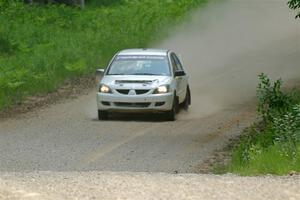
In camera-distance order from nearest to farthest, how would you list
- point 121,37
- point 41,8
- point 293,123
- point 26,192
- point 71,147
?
point 26,192 → point 293,123 → point 71,147 → point 121,37 → point 41,8

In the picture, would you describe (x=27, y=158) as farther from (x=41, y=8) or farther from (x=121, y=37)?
(x=41, y=8)

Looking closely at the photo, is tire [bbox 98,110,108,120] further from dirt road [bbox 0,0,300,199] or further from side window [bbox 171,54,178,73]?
side window [bbox 171,54,178,73]

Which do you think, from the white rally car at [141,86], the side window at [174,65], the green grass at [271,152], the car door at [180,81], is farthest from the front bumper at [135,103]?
the green grass at [271,152]

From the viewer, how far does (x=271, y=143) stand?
14.5 m

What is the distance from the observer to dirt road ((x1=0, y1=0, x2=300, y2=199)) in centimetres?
1454

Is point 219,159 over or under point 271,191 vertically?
under

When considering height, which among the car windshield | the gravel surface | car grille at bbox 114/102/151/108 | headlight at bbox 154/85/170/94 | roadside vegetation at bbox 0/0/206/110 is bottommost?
roadside vegetation at bbox 0/0/206/110

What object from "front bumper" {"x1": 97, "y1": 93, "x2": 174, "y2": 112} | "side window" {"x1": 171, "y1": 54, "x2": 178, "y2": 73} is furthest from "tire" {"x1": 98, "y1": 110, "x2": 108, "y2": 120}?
"side window" {"x1": 171, "y1": 54, "x2": 178, "y2": 73}

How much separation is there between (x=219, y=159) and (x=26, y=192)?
619cm

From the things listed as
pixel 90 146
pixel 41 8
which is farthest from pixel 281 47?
pixel 90 146

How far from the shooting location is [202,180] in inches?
414

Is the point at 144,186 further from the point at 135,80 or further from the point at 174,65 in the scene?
the point at 174,65

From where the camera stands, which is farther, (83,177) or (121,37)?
(121,37)

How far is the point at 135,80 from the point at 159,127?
1584 mm
